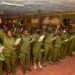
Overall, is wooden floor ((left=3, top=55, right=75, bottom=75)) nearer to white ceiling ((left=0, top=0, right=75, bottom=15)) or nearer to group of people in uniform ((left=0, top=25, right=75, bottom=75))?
group of people in uniform ((left=0, top=25, right=75, bottom=75))

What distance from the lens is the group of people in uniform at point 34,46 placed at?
6898mm

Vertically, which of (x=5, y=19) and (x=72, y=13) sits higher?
(x=72, y=13)

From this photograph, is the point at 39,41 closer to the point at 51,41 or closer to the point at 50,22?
the point at 51,41

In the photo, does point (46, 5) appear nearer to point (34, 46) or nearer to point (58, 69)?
point (34, 46)

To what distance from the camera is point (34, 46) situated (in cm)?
792

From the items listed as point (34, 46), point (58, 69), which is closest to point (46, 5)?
point (34, 46)

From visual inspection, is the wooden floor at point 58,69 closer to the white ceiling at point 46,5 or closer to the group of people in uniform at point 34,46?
the group of people in uniform at point 34,46

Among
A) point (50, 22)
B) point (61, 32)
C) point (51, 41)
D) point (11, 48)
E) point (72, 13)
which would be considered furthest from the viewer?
point (50, 22)

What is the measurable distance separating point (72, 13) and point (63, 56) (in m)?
3.98

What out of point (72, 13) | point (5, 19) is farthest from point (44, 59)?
point (5, 19)

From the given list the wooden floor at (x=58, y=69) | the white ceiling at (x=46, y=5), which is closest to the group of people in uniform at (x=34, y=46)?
the wooden floor at (x=58, y=69)

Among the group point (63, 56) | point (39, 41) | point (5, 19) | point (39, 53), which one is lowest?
point (5, 19)

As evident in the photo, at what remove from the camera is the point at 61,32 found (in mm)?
9430

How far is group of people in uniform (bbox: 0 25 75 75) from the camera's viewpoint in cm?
690
